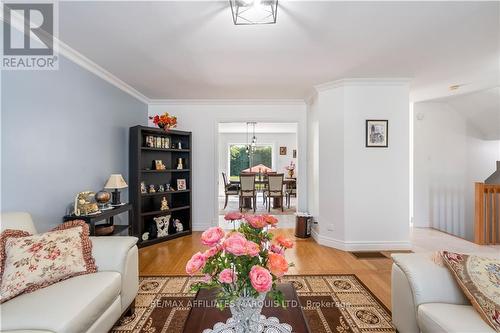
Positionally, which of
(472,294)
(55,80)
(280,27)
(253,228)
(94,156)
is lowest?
(472,294)

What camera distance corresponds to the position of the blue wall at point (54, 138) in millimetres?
1954

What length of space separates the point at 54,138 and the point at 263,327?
2.56 m

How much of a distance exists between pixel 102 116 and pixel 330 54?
2.93 m

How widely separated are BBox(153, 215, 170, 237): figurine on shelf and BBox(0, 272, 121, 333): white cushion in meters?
2.33

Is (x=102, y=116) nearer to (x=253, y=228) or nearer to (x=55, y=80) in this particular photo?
(x=55, y=80)

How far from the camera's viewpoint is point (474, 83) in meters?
3.63

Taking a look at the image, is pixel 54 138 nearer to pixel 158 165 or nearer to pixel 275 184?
pixel 158 165

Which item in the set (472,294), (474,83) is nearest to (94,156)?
(472,294)

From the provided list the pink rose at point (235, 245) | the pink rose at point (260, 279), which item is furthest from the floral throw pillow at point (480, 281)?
the pink rose at point (235, 245)

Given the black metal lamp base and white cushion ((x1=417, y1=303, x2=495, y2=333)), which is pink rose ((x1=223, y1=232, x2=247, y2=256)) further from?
the black metal lamp base

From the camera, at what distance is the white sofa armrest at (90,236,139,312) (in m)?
1.80

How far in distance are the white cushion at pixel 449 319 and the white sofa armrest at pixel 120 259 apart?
2.00 m

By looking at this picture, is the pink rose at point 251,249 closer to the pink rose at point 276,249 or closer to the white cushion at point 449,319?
the pink rose at point 276,249

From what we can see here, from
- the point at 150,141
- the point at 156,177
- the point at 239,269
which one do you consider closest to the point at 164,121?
the point at 150,141
